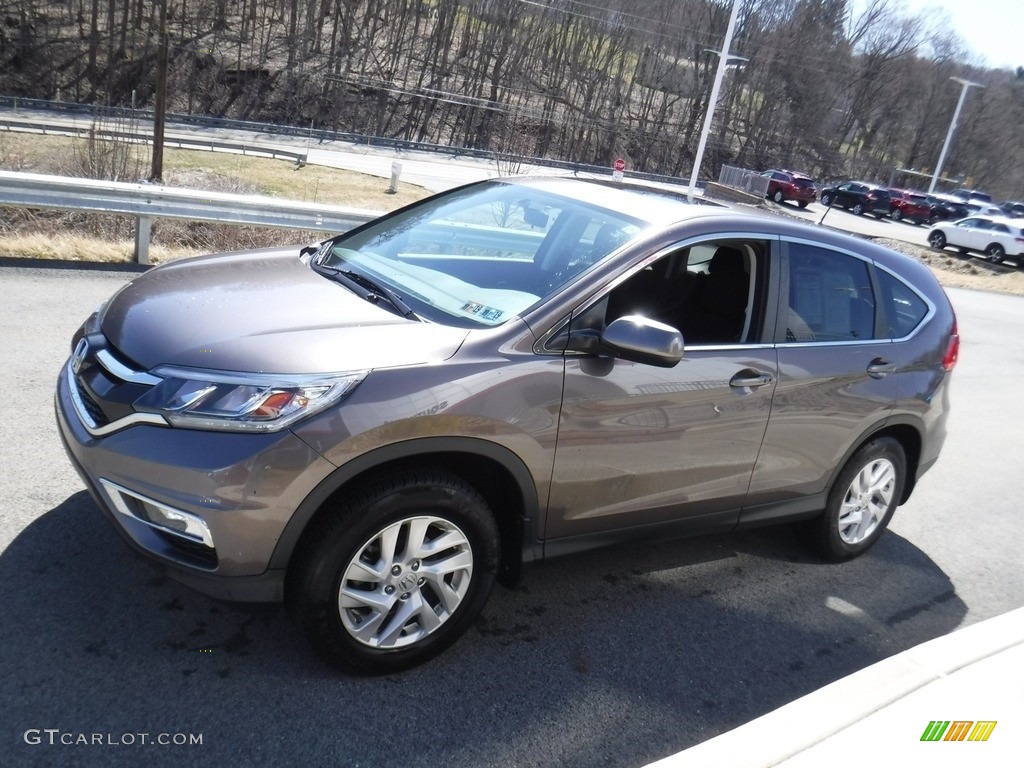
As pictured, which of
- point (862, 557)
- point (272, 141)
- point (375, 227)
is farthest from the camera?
point (272, 141)

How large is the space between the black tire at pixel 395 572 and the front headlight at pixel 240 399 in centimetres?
36

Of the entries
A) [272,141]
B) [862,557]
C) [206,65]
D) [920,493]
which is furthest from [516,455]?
[206,65]

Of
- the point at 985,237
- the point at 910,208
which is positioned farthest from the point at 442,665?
the point at 910,208

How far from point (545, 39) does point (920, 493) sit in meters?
73.6

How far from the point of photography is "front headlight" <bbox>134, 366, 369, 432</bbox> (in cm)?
272

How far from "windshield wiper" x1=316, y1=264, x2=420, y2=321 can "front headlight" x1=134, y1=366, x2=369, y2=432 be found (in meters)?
0.62

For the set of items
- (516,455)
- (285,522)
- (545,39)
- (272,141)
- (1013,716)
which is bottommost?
(272,141)

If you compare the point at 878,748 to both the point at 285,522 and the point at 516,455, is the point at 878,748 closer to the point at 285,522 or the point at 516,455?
the point at 516,455

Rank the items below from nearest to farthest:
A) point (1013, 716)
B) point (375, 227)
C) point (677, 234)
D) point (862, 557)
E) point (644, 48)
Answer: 1. point (1013, 716)
2. point (677, 234)
3. point (375, 227)
4. point (862, 557)
5. point (644, 48)

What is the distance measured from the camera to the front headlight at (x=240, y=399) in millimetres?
2723

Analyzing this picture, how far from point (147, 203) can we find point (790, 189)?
1719 inches

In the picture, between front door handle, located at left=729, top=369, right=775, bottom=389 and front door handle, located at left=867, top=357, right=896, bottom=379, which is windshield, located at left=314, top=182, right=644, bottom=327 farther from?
front door handle, located at left=867, top=357, right=896, bottom=379

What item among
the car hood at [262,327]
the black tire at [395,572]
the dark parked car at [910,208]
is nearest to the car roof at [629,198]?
the car hood at [262,327]

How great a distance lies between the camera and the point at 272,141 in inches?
1741
